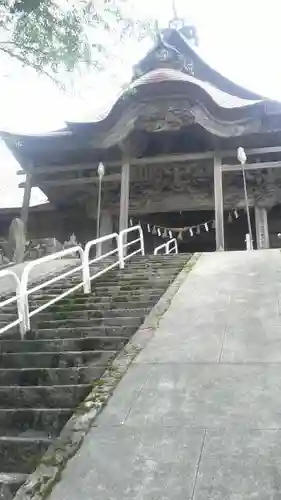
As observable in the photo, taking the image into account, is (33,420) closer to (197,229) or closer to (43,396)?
(43,396)

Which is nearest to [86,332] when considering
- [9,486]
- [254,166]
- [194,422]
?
[194,422]

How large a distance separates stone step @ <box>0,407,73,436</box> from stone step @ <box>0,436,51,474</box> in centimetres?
28

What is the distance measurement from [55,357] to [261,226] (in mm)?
10728

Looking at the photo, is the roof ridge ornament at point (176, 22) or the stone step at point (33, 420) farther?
the roof ridge ornament at point (176, 22)

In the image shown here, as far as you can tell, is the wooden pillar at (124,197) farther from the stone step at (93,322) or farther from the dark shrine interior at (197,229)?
the stone step at (93,322)

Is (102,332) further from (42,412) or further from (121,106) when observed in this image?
(121,106)

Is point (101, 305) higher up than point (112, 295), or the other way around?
point (112, 295)

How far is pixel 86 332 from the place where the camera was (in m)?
5.71

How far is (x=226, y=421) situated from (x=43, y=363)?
7.19ft

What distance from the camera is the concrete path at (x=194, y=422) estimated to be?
2.79 metres

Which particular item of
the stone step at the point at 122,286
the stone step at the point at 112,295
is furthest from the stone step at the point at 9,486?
the stone step at the point at 122,286

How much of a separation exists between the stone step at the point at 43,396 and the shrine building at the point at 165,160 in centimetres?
843

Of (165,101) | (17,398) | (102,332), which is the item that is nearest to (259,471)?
(17,398)

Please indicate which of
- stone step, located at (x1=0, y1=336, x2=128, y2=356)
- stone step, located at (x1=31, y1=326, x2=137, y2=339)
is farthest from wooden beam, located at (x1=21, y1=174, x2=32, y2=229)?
stone step, located at (x1=0, y1=336, x2=128, y2=356)
